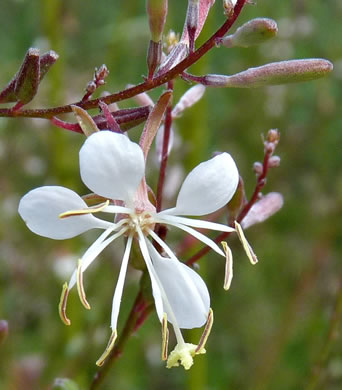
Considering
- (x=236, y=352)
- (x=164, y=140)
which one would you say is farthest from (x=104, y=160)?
(x=236, y=352)

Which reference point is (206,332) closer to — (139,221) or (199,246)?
(139,221)

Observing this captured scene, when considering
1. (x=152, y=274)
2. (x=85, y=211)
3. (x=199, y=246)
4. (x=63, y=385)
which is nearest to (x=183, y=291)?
(x=152, y=274)

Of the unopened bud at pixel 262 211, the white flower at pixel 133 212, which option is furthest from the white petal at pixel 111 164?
the unopened bud at pixel 262 211

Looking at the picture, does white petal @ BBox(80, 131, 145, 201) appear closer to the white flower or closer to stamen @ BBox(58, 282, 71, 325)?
the white flower

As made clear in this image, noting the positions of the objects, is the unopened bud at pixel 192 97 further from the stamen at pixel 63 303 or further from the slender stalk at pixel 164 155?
the stamen at pixel 63 303

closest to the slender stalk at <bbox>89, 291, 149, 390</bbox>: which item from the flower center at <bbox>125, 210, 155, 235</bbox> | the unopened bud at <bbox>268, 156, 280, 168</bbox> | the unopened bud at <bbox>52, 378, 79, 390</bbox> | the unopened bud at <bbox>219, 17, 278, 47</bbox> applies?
the unopened bud at <bbox>52, 378, 79, 390</bbox>

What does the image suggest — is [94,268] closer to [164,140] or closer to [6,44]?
[6,44]
